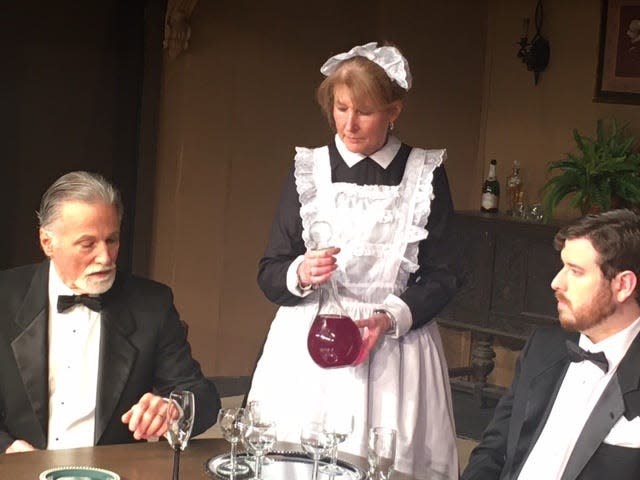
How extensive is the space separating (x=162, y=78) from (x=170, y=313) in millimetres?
3421

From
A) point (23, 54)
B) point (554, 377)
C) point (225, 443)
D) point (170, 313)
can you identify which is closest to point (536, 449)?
point (554, 377)

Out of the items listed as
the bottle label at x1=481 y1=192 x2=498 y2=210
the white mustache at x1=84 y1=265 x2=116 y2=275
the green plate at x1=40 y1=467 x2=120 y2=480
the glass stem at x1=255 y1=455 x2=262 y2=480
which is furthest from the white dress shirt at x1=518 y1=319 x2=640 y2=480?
the bottle label at x1=481 y1=192 x2=498 y2=210

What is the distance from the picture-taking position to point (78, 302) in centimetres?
325

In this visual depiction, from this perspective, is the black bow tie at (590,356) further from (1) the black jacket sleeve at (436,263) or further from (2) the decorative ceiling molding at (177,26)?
(2) the decorative ceiling molding at (177,26)

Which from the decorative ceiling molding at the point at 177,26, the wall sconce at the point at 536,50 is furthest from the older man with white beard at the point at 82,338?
the wall sconce at the point at 536,50

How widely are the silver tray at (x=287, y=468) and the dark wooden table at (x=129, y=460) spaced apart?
3 cm

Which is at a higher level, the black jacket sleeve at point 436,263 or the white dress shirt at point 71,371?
the black jacket sleeve at point 436,263

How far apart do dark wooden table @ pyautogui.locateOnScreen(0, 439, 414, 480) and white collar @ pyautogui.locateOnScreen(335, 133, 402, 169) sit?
1.00 m

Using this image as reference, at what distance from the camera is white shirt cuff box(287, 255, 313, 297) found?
139 inches

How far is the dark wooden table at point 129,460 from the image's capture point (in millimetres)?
2723

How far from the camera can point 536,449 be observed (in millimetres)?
3082

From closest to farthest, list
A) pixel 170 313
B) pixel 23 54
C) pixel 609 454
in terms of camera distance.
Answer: pixel 609 454 → pixel 170 313 → pixel 23 54

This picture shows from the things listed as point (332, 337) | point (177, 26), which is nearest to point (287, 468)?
point (332, 337)

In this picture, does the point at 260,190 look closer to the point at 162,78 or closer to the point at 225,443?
the point at 162,78
